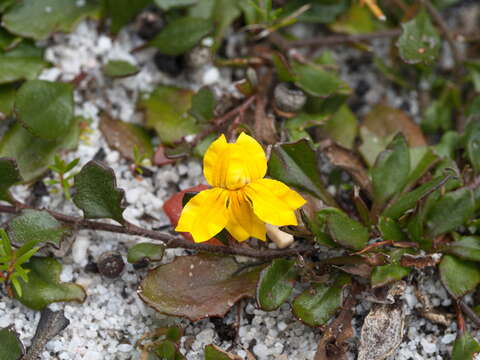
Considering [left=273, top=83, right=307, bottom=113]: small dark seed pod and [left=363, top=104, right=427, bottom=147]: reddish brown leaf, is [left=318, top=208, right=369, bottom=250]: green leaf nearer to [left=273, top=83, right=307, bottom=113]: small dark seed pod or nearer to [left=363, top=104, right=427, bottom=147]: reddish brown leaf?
[left=273, top=83, right=307, bottom=113]: small dark seed pod

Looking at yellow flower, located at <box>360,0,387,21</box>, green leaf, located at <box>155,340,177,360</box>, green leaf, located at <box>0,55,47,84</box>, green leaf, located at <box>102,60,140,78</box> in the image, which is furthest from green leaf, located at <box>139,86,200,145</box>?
yellow flower, located at <box>360,0,387,21</box>

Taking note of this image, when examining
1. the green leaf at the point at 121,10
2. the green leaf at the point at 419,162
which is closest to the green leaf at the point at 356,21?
the green leaf at the point at 419,162

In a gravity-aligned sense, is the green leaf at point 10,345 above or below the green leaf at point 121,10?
below

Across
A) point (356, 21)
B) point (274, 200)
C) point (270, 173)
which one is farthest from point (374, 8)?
point (274, 200)

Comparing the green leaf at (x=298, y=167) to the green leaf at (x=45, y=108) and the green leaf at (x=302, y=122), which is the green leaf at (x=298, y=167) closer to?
the green leaf at (x=302, y=122)

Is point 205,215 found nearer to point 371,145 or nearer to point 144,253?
point 144,253

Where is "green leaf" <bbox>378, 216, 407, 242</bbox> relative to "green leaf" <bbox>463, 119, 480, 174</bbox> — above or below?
below
